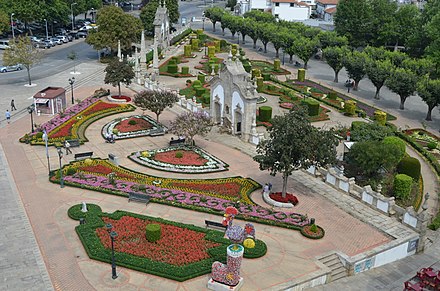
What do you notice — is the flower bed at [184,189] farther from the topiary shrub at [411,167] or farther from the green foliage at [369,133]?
the green foliage at [369,133]

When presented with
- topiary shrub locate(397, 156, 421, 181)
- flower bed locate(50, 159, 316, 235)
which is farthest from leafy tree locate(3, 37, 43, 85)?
topiary shrub locate(397, 156, 421, 181)

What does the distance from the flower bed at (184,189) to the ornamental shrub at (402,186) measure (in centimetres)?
934

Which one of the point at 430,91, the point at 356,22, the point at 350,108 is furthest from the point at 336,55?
the point at 356,22

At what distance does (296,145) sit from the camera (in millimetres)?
33438

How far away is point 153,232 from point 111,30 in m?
58.6

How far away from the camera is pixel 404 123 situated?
58625mm

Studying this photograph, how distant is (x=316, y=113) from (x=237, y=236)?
32889 mm

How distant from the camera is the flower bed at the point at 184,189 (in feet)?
111

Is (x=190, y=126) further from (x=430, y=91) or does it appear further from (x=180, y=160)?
(x=430, y=91)

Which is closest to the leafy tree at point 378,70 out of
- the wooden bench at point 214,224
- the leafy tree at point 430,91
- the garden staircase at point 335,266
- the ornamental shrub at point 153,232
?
the leafy tree at point 430,91

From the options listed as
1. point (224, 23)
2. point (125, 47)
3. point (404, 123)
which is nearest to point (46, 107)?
point (125, 47)

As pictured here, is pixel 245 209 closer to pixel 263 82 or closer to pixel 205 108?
pixel 205 108

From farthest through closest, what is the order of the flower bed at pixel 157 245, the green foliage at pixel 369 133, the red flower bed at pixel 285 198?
1. the green foliage at pixel 369 133
2. the red flower bed at pixel 285 198
3. the flower bed at pixel 157 245

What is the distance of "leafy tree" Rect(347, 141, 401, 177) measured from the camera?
39.4 metres
